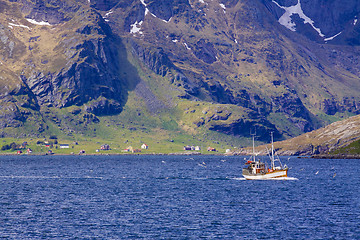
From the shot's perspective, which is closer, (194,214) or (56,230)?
(56,230)

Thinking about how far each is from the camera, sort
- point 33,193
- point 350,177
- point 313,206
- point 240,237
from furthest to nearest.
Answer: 1. point 350,177
2. point 33,193
3. point 313,206
4. point 240,237

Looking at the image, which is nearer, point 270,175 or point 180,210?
point 180,210

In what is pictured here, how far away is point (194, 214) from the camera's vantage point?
349ft

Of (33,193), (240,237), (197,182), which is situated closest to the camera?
(240,237)

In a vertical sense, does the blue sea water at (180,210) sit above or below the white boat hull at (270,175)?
below

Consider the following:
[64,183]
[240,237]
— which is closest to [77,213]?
[240,237]

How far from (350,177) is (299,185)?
40.4 meters

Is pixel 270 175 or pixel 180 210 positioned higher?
pixel 270 175

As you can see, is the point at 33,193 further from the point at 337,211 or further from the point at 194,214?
the point at 337,211

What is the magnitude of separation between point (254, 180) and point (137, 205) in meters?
68.9

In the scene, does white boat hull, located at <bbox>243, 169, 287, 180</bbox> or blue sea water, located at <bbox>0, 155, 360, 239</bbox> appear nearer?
blue sea water, located at <bbox>0, 155, 360, 239</bbox>

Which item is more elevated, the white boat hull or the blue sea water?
the white boat hull

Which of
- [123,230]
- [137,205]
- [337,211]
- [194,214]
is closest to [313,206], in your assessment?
[337,211]

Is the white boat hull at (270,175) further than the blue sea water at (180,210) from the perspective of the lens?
Yes
